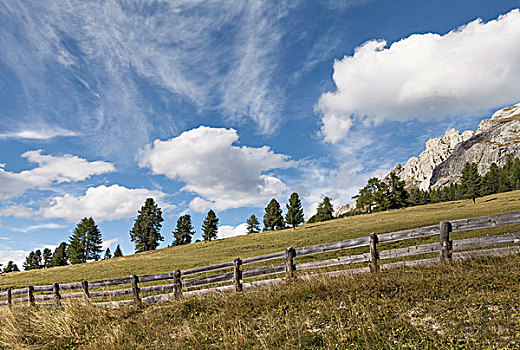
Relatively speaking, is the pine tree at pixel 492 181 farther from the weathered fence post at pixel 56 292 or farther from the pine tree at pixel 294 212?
the weathered fence post at pixel 56 292

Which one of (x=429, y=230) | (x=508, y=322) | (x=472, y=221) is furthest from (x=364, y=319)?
(x=472, y=221)

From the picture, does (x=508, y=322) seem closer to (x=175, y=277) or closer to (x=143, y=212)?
(x=175, y=277)

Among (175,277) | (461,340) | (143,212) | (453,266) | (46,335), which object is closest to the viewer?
(461,340)

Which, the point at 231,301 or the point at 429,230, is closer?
the point at 231,301

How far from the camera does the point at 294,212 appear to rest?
79312 millimetres

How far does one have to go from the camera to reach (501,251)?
9672 millimetres

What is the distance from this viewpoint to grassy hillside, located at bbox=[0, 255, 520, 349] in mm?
5906

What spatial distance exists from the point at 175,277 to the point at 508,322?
34.2 ft

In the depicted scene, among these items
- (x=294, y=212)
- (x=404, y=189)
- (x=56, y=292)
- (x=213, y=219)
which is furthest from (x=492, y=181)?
(x=56, y=292)

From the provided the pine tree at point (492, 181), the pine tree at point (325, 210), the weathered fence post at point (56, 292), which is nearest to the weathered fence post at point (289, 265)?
the weathered fence post at point (56, 292)

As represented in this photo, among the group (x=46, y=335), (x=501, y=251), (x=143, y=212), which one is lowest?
(x=46, y=335)

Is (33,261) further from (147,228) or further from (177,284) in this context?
(177,284)

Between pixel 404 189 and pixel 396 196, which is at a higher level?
pixel 404 189

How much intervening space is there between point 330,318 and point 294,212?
239ft
